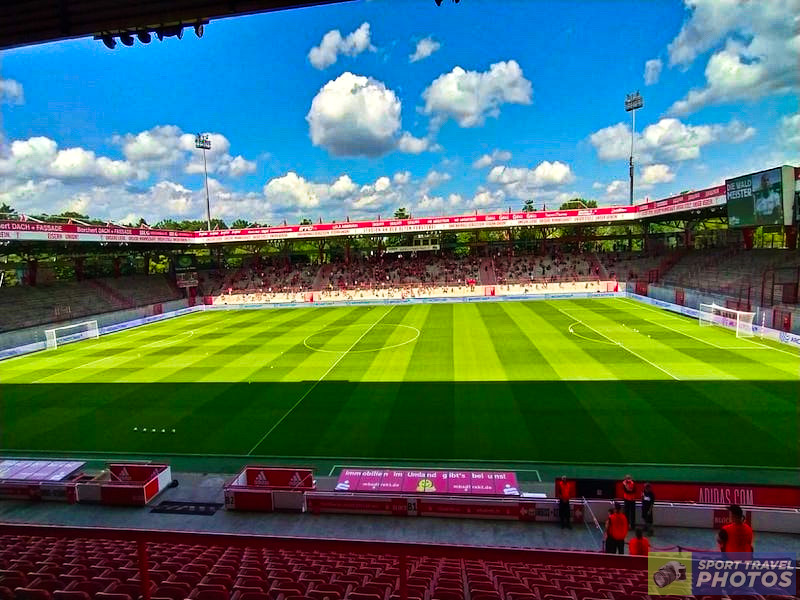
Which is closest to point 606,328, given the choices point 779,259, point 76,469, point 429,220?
point 779,259

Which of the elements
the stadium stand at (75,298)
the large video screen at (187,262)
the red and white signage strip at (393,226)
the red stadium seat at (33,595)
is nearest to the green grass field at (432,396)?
the stadium stand at (75,298)

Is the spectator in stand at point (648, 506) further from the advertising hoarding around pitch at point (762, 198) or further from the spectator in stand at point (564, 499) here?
the advertising hoarding around pitch at point (762, 198)

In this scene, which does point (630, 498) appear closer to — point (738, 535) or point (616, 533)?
point (616, 533)

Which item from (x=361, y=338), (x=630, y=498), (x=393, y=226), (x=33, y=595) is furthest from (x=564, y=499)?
(x=393, y=226)

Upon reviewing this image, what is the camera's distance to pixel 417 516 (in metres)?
11.5

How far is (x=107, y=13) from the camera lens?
7.82 m

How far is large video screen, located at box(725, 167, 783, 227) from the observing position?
26.6 meters

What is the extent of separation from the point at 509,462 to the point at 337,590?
33.2 ft

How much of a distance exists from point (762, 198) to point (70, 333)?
50.2 meters

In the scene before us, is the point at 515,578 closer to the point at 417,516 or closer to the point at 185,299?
the point at 417,516

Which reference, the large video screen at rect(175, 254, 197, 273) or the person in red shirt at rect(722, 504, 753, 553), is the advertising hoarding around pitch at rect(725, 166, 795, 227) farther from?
the large video screen at rect(175, 254, 197, 273)

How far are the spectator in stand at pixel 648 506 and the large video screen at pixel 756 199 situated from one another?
24.4 m

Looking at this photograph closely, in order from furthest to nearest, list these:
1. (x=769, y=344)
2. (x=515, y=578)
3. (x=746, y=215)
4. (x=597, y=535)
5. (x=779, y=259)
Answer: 1. (x=779, y=259)
2. (x=746, y=215)
3. (x=769, y=344)
4. (x=597, y=535)
5. (x=515, y=578)

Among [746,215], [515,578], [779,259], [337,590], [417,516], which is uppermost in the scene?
[746,215]
